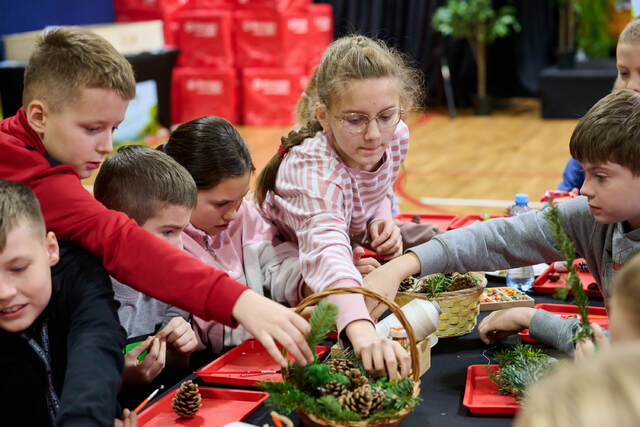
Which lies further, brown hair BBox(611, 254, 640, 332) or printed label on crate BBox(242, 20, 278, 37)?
printed label on crate BBox(242, 20, 278, 37)

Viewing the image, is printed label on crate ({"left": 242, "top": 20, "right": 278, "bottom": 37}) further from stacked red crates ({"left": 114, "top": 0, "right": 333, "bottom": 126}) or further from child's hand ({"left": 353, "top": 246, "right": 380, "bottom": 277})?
child's hand ({"left": 353, "top": 246, "right": 380, "bottom": 277})

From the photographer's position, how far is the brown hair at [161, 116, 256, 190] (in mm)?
1968

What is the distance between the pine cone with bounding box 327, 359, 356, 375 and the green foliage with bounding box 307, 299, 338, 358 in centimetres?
8

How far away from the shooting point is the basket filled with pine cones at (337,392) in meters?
1.29

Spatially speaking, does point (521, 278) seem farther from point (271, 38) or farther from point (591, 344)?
point (271, 38)

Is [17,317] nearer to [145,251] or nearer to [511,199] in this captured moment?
[145,251]

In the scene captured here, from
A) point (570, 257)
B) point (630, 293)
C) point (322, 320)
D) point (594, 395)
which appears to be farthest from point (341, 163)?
point (594, 395)

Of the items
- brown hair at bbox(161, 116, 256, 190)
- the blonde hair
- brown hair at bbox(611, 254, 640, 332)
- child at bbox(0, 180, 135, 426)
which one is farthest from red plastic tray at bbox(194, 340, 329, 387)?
the blonde hair

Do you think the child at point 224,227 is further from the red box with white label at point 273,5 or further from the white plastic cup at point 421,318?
the red box with white label at point 273,5

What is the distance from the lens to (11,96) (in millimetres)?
5871

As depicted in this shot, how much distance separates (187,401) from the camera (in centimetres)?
149

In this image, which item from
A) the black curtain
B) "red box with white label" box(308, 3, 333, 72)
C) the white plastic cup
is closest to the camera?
the white plastic cup

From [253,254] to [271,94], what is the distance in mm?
5894

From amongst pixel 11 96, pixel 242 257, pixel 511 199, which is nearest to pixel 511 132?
pixel 511 199
